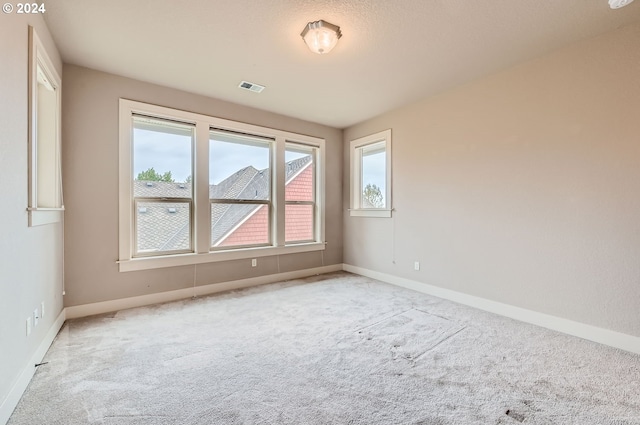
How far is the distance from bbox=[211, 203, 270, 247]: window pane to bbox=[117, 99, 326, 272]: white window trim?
134 millimetres

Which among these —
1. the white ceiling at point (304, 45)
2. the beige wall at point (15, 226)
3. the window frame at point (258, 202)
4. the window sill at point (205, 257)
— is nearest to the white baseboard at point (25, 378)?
the beige wall at point (15, 226)

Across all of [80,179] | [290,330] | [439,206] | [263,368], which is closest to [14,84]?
[80,179]

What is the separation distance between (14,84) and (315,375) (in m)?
2.67

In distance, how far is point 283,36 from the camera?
248 cm

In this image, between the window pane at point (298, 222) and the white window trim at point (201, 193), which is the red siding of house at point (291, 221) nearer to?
the window pane at point (298, 222)

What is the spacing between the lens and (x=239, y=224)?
167 inches

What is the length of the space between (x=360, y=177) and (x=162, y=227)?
3217mm

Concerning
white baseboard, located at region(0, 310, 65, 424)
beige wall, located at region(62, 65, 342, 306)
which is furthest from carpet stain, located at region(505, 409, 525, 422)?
beige wall, located at region(62, 65, 342, 306)

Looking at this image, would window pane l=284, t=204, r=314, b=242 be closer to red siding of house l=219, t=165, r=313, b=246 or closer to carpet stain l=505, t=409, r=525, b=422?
red siding of house l=219, t=165, r=313, b=246

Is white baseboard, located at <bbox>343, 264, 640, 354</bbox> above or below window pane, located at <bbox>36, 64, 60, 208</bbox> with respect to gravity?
below

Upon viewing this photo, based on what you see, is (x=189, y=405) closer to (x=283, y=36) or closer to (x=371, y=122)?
(x=283, y=36)

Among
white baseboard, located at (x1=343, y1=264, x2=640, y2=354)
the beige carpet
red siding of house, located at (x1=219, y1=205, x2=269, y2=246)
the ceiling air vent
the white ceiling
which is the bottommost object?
the beige carpet

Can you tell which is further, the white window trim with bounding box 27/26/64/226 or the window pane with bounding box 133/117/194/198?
the window pane with bounding box 133/117/194/198

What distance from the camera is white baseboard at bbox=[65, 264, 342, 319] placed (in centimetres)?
303
